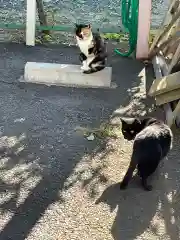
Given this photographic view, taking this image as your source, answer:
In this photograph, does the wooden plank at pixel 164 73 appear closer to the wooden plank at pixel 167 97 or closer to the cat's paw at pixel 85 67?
the wooden plank at pixel 167 97

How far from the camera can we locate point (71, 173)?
4.30 m

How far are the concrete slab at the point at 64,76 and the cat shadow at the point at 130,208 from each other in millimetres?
2071

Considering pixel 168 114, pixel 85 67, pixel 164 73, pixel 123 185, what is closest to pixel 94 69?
pixel 85 67

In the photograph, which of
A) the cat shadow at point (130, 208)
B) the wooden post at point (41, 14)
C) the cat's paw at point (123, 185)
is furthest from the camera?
the wooden post at point (41, 14)

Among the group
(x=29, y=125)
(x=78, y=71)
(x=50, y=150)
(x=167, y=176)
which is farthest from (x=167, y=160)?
(x=78, y=71)

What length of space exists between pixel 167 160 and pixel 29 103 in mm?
1853

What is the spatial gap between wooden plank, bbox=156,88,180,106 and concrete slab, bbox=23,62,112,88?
3.15 ft

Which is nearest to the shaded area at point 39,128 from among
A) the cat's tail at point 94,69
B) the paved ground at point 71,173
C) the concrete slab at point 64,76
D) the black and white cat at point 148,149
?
the paved ground at point 71,173

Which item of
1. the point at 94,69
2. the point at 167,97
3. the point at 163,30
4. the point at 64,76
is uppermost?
the point at 163,30

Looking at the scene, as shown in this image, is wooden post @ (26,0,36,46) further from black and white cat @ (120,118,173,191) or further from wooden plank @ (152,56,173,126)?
black and white cat @ (120,118,173,191)

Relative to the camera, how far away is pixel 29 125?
504 cm

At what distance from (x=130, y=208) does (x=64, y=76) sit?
249 centimetres

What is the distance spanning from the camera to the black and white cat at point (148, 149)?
3.88 metres

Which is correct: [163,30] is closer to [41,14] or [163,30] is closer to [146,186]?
[41,14]
